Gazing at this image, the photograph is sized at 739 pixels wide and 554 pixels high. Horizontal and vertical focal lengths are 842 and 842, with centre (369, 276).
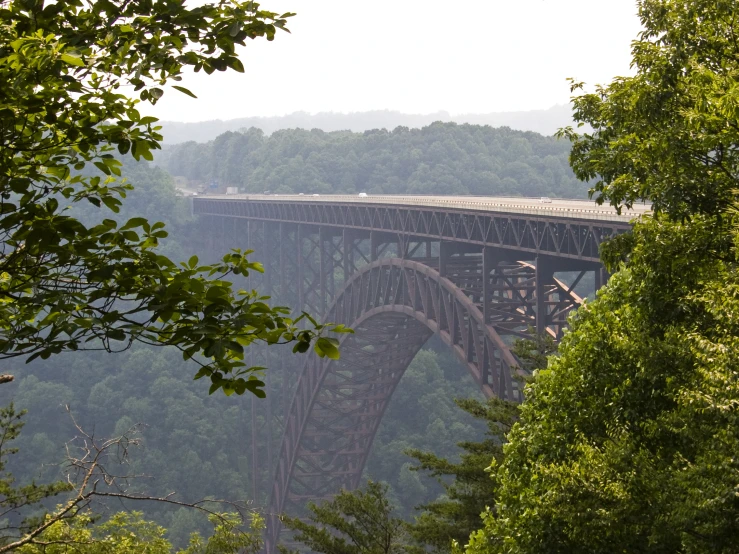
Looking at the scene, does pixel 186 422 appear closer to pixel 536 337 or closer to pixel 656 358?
pixel 536 337

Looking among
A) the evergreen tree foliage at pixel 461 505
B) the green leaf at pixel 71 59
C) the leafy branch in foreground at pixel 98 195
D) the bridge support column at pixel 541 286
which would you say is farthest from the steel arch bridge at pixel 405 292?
the green leaf at pixel 71 59

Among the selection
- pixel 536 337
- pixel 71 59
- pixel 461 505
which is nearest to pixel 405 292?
pixel 536 337

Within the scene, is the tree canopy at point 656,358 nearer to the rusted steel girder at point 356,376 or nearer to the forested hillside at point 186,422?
the rusted steel girder at point 356,376

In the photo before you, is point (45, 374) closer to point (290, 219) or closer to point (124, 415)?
point (124, 415)

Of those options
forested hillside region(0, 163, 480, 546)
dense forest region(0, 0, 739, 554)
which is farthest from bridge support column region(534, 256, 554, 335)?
forested hillside region(0, 163, 480, 546)

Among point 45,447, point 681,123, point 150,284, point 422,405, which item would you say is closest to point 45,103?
point 150,284

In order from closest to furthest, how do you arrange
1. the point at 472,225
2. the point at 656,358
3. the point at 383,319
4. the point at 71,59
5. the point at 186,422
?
the point at 71,59 → the point at 656,358 → the point at 472,225 → the point at 383,319 → the point at 186,422
